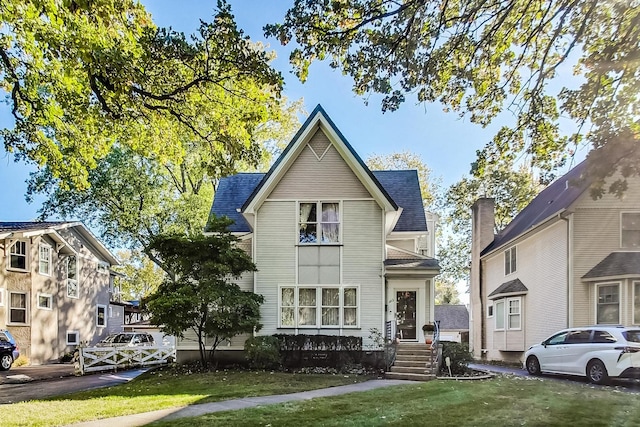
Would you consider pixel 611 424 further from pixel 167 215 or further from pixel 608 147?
pixel 167 215

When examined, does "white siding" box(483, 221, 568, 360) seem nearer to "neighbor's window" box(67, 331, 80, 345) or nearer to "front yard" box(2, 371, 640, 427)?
"front yard" box(2, 371, 640, 427)

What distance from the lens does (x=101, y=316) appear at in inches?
1270

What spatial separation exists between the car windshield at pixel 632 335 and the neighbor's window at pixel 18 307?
81.7ft

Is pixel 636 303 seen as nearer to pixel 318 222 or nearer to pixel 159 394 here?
pixel 318 222

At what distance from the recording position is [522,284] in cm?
2208

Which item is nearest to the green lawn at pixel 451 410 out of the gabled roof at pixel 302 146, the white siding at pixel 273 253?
the white siding at pixel 273 253

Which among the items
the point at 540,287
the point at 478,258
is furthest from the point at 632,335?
the point at 478,258

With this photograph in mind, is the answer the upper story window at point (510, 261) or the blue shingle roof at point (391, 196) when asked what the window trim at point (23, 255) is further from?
the upper story window at point (510, 261)

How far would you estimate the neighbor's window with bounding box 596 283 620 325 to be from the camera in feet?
54.9

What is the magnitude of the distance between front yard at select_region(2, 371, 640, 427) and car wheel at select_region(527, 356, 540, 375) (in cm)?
398

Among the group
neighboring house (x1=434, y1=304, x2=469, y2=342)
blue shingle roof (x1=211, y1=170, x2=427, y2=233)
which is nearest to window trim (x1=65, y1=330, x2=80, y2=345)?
blue shingle roof (x1=211, y1=170, x2=427, y2=233)

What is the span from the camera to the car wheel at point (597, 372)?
523 inches

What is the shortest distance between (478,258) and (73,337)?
2351 cm

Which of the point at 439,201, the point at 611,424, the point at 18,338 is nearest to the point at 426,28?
the point at 611,424
